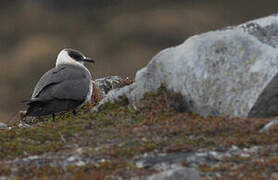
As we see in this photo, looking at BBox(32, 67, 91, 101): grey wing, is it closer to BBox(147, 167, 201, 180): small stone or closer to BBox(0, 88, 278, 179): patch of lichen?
BBox(0, 88, 278, 179): patch of lichen

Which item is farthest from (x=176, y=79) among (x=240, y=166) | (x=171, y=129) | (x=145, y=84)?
(x=240, y=166)

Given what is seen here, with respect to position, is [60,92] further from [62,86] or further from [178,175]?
[178,175]

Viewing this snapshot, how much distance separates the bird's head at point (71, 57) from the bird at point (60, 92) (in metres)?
1.16

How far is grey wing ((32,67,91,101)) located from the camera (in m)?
14.6

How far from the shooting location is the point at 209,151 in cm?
980

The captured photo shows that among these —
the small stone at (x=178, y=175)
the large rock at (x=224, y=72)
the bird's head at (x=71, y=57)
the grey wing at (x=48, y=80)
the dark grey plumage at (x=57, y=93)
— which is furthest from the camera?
the bird's head at (x=71, y=57)

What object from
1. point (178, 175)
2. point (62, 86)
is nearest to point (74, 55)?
point (62, 86)

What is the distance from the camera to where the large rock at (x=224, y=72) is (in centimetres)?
1204

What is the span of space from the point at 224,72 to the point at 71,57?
258 inches

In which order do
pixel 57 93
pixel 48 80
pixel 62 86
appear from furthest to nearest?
pixel 48 80 < pixel 62 86 < pixel 57 93

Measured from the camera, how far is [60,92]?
14.6 metres

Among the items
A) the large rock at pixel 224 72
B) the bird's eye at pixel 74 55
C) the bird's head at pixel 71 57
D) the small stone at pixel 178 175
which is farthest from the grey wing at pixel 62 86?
the small stone at pixel 178 175

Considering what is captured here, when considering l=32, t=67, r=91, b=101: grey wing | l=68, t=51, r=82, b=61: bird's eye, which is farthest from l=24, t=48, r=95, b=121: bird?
l=68, t=51, r=82, b=61: bird's eye

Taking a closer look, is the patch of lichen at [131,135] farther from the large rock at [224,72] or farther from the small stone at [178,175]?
the small stone at [178,175]
